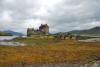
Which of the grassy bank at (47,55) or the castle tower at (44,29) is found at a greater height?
the castle tower at (44,29)

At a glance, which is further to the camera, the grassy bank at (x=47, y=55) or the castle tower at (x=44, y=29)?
the castle tower at (x=44, y=29)

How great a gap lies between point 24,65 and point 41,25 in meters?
147

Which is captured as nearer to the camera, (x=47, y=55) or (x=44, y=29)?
(x=47, y=55)

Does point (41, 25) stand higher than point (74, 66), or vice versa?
point (41, 25)

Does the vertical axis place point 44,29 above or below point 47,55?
above

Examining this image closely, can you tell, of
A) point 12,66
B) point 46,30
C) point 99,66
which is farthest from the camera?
point 46,30

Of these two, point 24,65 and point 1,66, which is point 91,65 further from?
point 1,66

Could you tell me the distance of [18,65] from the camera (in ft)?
111

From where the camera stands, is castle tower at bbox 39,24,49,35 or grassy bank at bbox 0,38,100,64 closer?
grassy bank at bbox 0,38,100,64

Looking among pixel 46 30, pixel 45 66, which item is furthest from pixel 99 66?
pixel 46 30

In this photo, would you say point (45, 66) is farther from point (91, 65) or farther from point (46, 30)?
point (46, 30)

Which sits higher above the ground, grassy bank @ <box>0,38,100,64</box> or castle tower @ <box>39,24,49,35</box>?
castle tower @ <box>39,24,49,35</box>

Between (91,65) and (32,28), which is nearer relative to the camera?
(91,65)

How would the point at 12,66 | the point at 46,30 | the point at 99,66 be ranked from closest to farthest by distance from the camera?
A: the point at 12,66, the point at 99,66, the point at 46,30
